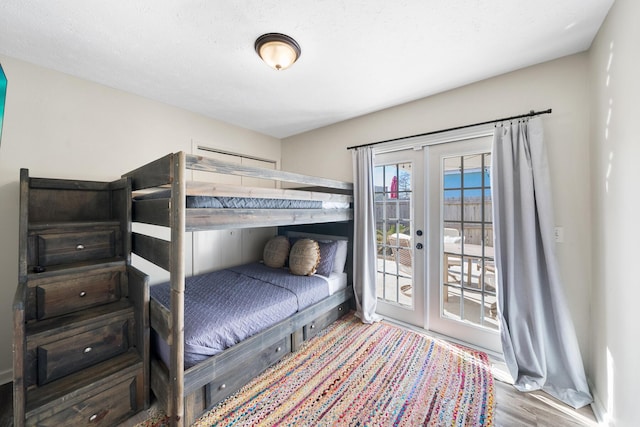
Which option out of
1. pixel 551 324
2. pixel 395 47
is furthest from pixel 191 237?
pixel 551 324

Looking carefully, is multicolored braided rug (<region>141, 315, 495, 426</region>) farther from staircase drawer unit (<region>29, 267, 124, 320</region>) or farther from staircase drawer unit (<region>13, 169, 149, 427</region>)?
staircase drawer unit (<region>29, 267, 124, 320</region>)

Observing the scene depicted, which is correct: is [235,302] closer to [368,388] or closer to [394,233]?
[368,388]

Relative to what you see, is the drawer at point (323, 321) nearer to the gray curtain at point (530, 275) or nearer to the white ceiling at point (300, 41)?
the gray curtain at point (530, 275)

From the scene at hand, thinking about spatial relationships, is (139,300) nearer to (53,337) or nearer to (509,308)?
(53,337)

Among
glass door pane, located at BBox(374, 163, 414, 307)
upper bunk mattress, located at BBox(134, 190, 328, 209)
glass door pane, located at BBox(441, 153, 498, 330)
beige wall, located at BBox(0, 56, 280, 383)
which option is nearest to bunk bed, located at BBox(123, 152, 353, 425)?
upper bunk mattress, located at BBox(134, 190, 328, 209)

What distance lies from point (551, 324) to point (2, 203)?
418 cm

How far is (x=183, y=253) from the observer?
1.33 metres

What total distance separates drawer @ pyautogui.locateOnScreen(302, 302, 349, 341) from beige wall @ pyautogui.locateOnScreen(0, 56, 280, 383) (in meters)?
2.26

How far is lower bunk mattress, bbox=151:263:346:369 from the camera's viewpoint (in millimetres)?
1505

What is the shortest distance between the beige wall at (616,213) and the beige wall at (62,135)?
11.3ft

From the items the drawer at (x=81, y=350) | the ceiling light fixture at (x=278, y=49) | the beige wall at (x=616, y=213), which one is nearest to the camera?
the beige wall at (x=616, y=213)

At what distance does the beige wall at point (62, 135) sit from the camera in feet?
5.87

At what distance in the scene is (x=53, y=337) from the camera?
4.28ft

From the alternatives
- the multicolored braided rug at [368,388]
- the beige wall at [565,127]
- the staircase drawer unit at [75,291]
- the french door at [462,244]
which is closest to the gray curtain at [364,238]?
the multicolored braided rug at [368,388]
